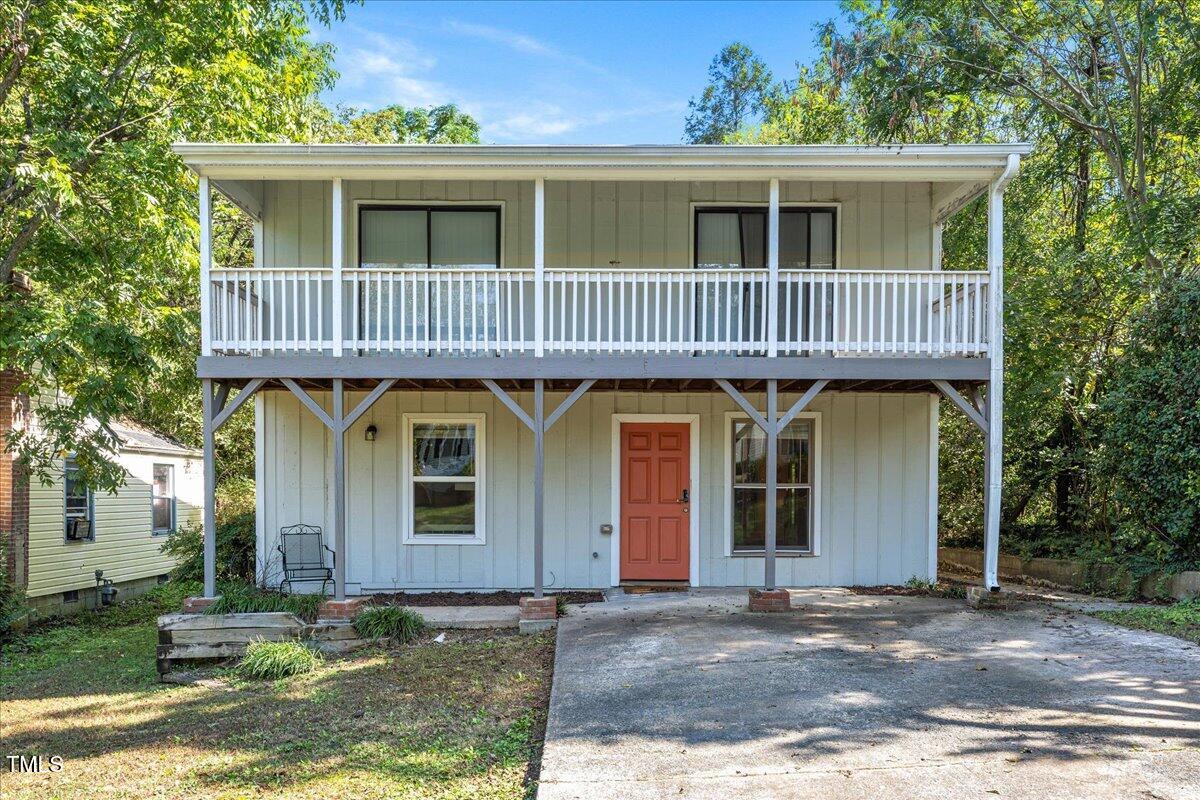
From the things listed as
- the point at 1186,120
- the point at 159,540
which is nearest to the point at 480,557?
the point at 159,540

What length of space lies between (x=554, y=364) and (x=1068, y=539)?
25.8 feet

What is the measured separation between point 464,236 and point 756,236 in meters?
3.62

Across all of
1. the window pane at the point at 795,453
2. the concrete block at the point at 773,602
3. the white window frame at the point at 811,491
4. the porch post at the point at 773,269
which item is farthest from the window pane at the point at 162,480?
the porch post at the point at 773,269

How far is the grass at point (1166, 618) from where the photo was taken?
6795mm

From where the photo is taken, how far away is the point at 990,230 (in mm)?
7980

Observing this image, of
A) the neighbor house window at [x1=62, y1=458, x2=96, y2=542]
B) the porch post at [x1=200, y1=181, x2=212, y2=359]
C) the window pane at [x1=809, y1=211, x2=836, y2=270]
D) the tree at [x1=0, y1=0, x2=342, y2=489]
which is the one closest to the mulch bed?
the porch post at [x1=200, y1=181, x2=212, y2=359]

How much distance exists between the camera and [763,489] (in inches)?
375

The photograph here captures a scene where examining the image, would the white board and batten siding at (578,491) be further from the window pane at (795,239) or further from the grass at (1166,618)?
the grass at (1166,618)

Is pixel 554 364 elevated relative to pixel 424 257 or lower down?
lower down

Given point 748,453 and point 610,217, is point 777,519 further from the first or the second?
point 610,217

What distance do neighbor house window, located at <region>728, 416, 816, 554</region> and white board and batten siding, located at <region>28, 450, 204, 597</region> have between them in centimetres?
834

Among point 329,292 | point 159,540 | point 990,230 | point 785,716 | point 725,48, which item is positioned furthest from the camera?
point 725,48

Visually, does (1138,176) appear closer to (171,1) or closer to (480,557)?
(480,557)

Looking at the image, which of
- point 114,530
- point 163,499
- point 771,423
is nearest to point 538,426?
point 771,423
